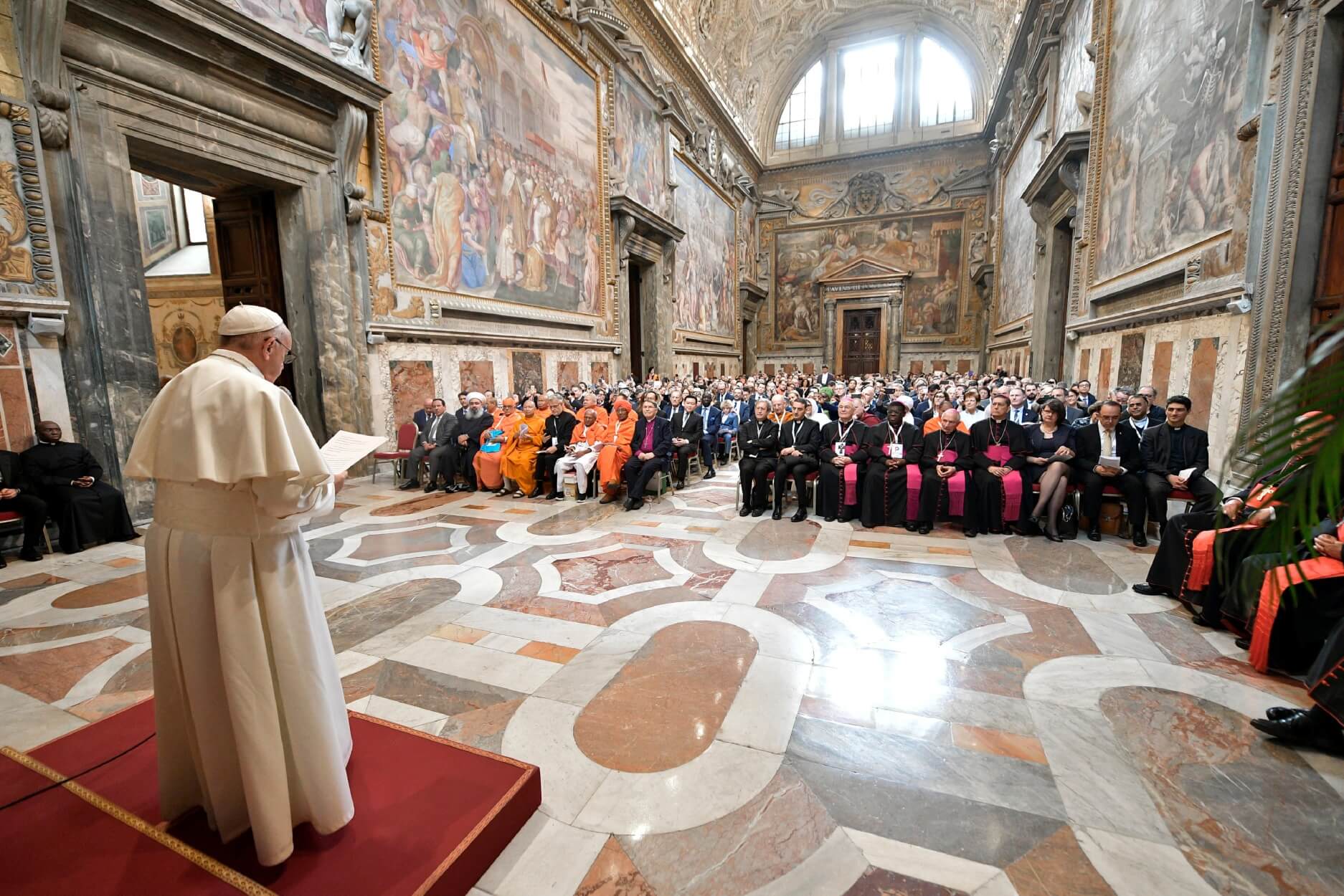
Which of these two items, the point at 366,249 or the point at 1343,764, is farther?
the point at 366,249

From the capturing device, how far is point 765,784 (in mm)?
2502

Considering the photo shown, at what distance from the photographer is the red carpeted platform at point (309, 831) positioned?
190cm

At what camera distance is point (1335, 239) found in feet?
18.0

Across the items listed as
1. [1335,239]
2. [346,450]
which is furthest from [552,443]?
[1335,239]

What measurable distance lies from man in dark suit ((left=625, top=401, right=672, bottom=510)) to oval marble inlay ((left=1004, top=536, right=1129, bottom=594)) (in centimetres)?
391

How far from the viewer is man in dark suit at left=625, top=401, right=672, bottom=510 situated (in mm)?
7402

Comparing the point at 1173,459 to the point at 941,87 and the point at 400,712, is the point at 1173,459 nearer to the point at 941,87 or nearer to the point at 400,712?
the point at 400,712

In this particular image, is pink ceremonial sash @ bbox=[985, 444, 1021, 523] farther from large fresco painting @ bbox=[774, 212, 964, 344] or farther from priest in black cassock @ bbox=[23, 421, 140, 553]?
large fresco painting @ bbox=[774, 212, 964, 344]

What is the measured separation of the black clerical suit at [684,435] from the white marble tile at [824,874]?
6.28 m

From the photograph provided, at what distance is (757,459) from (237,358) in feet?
18.8

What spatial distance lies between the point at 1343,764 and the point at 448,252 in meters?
11.0

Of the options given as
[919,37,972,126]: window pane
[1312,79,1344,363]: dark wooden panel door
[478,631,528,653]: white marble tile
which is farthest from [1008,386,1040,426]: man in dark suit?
[919,37,972,126]: window pane

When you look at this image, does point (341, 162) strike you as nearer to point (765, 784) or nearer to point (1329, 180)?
point (765, 784)

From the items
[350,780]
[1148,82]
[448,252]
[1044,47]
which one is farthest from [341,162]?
[1044,47]
